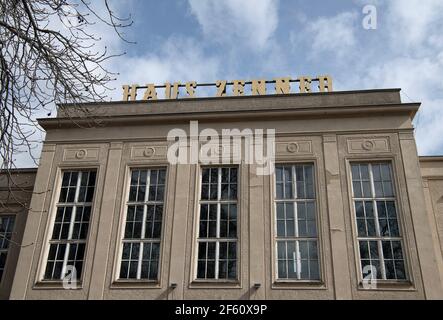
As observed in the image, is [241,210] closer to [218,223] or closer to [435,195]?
[218,223]

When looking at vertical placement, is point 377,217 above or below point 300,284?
above

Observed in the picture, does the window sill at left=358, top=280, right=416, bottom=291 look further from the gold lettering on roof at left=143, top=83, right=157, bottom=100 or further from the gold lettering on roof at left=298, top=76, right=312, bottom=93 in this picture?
the gold lettering on roof at left=143, top=83, right=157, bottom=100

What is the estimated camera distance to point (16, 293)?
1488cm

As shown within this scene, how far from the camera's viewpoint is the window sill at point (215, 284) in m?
14.2

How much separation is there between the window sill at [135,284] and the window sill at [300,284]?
3714mm

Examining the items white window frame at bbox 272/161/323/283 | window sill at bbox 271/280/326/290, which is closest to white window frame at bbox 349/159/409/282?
white window frame at bbox 272/161/323/283

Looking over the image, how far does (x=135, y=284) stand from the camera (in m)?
14.5

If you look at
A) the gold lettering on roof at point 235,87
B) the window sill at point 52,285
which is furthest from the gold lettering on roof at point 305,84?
the window sill at point 52,285

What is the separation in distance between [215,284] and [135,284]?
2571 millimetres

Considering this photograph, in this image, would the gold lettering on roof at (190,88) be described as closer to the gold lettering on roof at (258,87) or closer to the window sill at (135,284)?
the gold lettering on roof at (258,87)

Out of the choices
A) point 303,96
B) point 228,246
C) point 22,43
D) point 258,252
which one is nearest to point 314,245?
point 258,252

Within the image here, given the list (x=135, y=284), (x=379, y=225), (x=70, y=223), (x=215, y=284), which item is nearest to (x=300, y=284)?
(x=215, y=284)

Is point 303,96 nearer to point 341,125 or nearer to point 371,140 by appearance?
point 341,125

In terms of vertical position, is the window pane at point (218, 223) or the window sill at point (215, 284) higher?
the window pane at point (218, 223)
